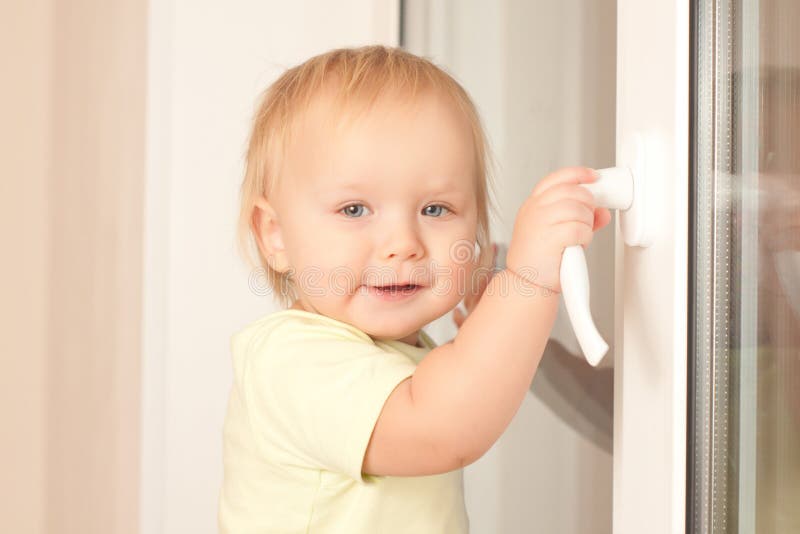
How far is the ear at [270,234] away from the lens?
0.72 metres

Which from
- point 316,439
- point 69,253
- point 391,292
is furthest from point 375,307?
point 69,253

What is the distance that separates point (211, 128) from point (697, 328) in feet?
3.05

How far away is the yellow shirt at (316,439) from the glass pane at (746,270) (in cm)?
21

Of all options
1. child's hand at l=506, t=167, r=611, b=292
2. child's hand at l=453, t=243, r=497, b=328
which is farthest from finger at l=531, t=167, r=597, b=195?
child's hand at l=453, t=243, r=497, b=328

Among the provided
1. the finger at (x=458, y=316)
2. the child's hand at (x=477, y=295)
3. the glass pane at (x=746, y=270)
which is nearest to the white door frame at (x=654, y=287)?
the glass pane at (x=746, y=270)

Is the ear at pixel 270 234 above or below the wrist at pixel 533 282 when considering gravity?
above

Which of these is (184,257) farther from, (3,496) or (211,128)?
(3,496)

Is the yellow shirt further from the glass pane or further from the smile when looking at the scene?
the glass pane

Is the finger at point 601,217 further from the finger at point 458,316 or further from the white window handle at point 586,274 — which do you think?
the finger at point 458,316

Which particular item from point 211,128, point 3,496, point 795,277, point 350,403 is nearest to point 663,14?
point 795,277

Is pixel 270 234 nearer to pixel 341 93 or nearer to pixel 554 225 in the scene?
pixel 341 93

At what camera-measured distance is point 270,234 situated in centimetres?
74

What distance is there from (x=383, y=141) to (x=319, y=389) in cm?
20

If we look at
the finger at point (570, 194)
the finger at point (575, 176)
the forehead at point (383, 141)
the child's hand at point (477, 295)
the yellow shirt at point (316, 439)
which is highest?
the forehead at point (383, 141)
